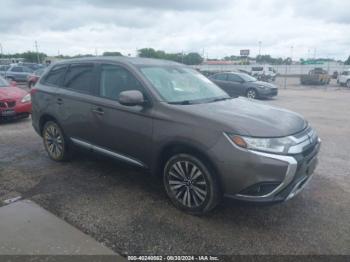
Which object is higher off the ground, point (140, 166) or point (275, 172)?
point (275, 172)

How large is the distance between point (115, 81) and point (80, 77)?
2.66 feet

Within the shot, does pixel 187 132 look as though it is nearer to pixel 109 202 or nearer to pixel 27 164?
pixel 109 202

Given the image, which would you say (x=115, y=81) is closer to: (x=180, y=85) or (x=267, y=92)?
(x=180, y=85)

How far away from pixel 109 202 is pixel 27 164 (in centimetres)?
218

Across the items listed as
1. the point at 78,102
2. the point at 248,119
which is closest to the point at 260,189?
the point at 248,119

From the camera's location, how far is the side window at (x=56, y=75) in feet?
16.6

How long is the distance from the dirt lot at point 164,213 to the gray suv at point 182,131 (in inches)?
12.8

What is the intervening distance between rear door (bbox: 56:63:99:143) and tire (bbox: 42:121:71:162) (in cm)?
23

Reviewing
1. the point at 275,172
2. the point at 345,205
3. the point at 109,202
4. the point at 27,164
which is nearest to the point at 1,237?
the point at 109,202

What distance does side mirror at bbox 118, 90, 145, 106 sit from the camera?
3.55 metres

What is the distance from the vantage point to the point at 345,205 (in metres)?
3.78

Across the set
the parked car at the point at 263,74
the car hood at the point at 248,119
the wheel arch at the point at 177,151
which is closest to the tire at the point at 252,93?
the car hood at the point at 248,119

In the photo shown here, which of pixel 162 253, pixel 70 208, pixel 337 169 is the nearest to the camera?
pixel 162 253

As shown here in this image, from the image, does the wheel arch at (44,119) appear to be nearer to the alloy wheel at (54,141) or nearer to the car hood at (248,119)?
the alloy wheel at (54,141)
